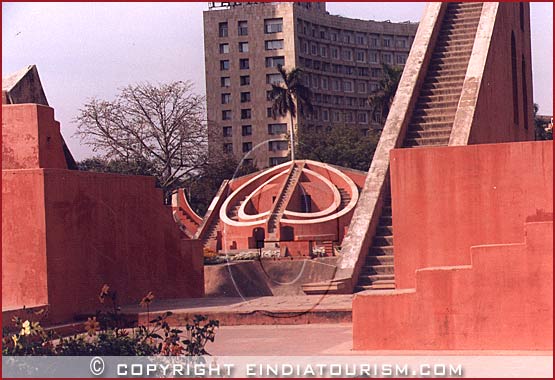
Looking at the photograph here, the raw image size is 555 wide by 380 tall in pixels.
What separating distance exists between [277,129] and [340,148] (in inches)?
395

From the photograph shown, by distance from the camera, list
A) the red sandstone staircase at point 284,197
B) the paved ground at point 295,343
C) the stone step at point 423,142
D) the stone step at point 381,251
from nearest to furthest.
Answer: the paved ground at point 295,343, the stone step at point 381,251, the stone step at point 423,142, the red sandstone staircase at point 284,197

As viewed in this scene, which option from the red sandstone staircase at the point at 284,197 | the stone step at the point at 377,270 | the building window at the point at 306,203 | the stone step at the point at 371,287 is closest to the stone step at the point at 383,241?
the stone step at the point at 377,270

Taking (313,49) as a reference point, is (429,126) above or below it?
below

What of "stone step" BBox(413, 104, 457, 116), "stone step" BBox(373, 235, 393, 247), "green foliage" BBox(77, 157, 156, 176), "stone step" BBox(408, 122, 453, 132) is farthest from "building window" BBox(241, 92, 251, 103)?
"stone step" BBox(373, 235, 393, 247)

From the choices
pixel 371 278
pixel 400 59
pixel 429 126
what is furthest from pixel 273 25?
pixel 371 278

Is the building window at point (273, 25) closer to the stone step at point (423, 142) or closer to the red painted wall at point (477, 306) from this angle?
the stone step at point (423, 142)

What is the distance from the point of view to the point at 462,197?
1016cm

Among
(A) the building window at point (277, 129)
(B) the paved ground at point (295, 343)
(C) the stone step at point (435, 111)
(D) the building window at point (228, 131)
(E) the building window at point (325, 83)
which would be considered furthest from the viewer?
(E) the building window at point (325, 83)

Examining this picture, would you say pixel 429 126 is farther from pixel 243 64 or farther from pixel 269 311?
pixel 243 64

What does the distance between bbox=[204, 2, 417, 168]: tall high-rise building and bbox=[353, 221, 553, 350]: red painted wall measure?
→ 42917 mm

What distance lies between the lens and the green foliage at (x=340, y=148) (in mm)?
45125

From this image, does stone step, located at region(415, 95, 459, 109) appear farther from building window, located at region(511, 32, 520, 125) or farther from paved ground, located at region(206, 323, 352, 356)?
paved ground, located at region(206, 323, 352, 356)

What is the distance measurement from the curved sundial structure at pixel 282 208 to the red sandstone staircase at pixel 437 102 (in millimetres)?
9305

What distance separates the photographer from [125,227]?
1299 cm
